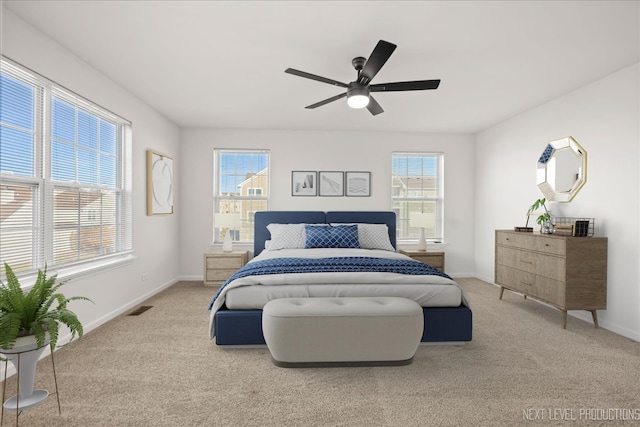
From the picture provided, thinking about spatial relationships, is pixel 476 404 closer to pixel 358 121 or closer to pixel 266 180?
pixel 358 121

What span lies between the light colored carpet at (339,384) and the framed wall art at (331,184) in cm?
314

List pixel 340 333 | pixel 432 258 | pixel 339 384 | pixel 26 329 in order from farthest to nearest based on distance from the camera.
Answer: pixel 432 258, pixel 340 333, pixel 339 384, pixel 26 329

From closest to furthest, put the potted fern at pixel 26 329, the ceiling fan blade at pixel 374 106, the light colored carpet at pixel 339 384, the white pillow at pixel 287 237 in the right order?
the potted fern at pixel 26 329, the light colored carpet at pixel 339 384, the ceiling fan blade at pixel 374 106, the white pillow at pixel 287 237

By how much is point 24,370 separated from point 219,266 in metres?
3.34

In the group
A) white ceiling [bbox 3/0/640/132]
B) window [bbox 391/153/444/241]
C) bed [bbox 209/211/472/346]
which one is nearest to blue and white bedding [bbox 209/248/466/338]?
bed [bbox 209/211/472/346]

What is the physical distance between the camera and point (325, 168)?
569cm

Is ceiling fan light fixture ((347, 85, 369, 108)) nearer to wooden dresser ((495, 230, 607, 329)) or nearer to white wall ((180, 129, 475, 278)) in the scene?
wooden dresser ((495, 230, 607, 329))

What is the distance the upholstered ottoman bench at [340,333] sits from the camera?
93.2 inches

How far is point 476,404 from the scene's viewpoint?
203 cm

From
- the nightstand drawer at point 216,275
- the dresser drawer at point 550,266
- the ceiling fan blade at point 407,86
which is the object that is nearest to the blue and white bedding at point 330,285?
the dresser drawer at point 550,266

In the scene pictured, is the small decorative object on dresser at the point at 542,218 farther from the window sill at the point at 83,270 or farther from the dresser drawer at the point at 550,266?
the window sill at the point at 83,270

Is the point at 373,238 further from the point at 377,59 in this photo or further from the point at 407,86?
A: the point at 377,59

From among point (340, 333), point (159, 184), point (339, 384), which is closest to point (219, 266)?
point (159, 184)

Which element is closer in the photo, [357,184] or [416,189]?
[357,184]
